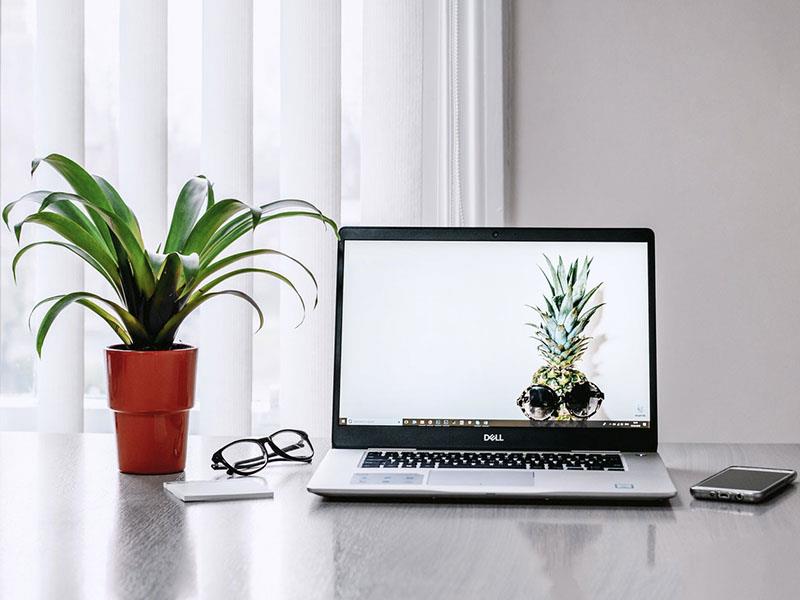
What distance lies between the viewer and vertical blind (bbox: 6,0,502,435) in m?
1.52

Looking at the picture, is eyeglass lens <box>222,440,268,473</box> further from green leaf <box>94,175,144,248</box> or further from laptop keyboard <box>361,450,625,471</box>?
green leaf <box>94,175,144,248</box>

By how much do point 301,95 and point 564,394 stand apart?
731 millimetres

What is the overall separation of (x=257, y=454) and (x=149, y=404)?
0.17m

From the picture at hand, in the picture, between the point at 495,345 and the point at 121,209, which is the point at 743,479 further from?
the point at 121,209

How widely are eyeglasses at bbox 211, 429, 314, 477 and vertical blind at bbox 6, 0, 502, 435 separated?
341 mm

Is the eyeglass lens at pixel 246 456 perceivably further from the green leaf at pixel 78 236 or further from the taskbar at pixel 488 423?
the green leaf at pixel 78 236

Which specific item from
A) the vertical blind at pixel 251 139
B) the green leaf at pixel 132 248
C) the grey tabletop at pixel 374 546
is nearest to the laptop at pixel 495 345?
the grey tabletop at pixel 374 546

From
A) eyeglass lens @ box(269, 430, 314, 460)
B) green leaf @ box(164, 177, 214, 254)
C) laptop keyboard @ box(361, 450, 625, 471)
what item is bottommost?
eyeglass lens @ box(269, 430, 314, 460)

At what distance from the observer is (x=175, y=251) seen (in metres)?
1.07

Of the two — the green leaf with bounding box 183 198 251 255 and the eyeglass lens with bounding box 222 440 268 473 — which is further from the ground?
the green leaf with bounding box 183 198 251 255

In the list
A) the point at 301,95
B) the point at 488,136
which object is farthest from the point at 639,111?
the point at 301,95

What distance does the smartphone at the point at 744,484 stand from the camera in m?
0.91

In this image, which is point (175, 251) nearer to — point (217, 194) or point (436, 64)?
point (217, 194)

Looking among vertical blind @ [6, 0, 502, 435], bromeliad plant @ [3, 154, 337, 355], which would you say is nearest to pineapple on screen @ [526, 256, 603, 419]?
bromeliad plant @ [3, 154, 337, 355]
